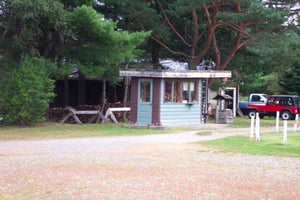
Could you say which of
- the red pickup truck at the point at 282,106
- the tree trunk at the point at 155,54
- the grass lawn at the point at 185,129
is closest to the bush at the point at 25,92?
the grass lawn at the point at 185,129

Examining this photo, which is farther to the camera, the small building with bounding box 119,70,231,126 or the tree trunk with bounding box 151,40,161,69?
the tree trunk with bounding box 151,40,161,69

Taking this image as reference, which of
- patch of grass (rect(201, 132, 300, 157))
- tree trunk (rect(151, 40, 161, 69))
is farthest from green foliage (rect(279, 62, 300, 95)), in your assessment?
patch of grass (rect(201, 132, 300, 157))

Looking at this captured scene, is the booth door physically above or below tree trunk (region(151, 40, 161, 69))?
below

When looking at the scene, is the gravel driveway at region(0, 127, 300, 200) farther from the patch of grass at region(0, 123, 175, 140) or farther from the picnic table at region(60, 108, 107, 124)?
the picnic table at region(60, 108, 107, 124)

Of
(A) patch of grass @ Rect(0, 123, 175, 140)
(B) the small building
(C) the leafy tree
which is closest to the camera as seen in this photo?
(A) patch of grass @ Rect(0, 123, 175, 140)

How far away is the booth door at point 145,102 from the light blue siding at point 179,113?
2.08 feet

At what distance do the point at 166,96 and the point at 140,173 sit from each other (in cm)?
1432

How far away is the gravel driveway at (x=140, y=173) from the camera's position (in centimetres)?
884

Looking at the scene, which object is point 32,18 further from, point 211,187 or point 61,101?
point 211,187

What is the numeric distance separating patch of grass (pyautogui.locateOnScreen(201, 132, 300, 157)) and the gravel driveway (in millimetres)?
781

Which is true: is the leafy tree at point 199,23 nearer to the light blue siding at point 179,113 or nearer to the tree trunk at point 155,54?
the tree trunk at point 155,54

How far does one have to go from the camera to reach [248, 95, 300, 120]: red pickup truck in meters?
34.3

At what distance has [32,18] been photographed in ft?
78.7

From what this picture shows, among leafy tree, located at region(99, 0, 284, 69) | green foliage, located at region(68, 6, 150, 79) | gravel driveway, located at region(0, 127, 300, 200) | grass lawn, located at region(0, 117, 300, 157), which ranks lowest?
gravel driveway, located at region(0, 127, 300, 200)
